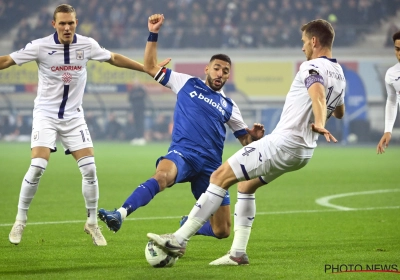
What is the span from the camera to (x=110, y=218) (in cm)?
619

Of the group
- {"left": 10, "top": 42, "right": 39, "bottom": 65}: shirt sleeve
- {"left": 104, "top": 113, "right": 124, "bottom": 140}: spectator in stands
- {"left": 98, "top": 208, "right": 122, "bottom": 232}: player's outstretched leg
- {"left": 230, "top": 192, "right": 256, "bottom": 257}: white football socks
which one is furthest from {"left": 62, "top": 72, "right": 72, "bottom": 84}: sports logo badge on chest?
{"left": 104, "top": 113, "right": 124, "bottom": 140}: spectator in stands

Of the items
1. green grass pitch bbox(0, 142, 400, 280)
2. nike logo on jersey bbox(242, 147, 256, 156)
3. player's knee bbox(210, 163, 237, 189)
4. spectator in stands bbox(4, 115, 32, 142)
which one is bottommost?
spectator in stands bbox(4, 115, 32, 142)

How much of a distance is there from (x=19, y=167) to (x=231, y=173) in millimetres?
13640

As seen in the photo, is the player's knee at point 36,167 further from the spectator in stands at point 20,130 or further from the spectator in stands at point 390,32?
the spectator in stands at point 390,32

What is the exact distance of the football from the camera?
6352 mm

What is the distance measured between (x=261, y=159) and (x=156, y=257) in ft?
3.92

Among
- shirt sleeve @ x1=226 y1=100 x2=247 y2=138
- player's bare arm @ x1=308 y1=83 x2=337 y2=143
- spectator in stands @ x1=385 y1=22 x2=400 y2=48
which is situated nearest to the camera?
player's bare arm @ x1=308 y1=83 x2=337 y2=143

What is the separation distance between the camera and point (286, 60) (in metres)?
32.0

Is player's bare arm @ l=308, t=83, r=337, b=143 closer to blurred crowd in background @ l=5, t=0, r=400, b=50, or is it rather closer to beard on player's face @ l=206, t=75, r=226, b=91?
beard on player's face @ l=206, t=75, r=226, b=91

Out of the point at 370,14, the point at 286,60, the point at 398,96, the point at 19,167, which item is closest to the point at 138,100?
the point at 286,60

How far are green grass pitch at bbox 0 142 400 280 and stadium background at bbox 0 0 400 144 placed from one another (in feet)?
43.5

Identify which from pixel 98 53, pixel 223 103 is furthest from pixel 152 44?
pixel 98 53

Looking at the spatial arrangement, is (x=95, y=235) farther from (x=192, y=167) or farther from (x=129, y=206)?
(x=129, y=206)

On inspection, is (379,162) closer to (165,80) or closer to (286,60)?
(286,60)
